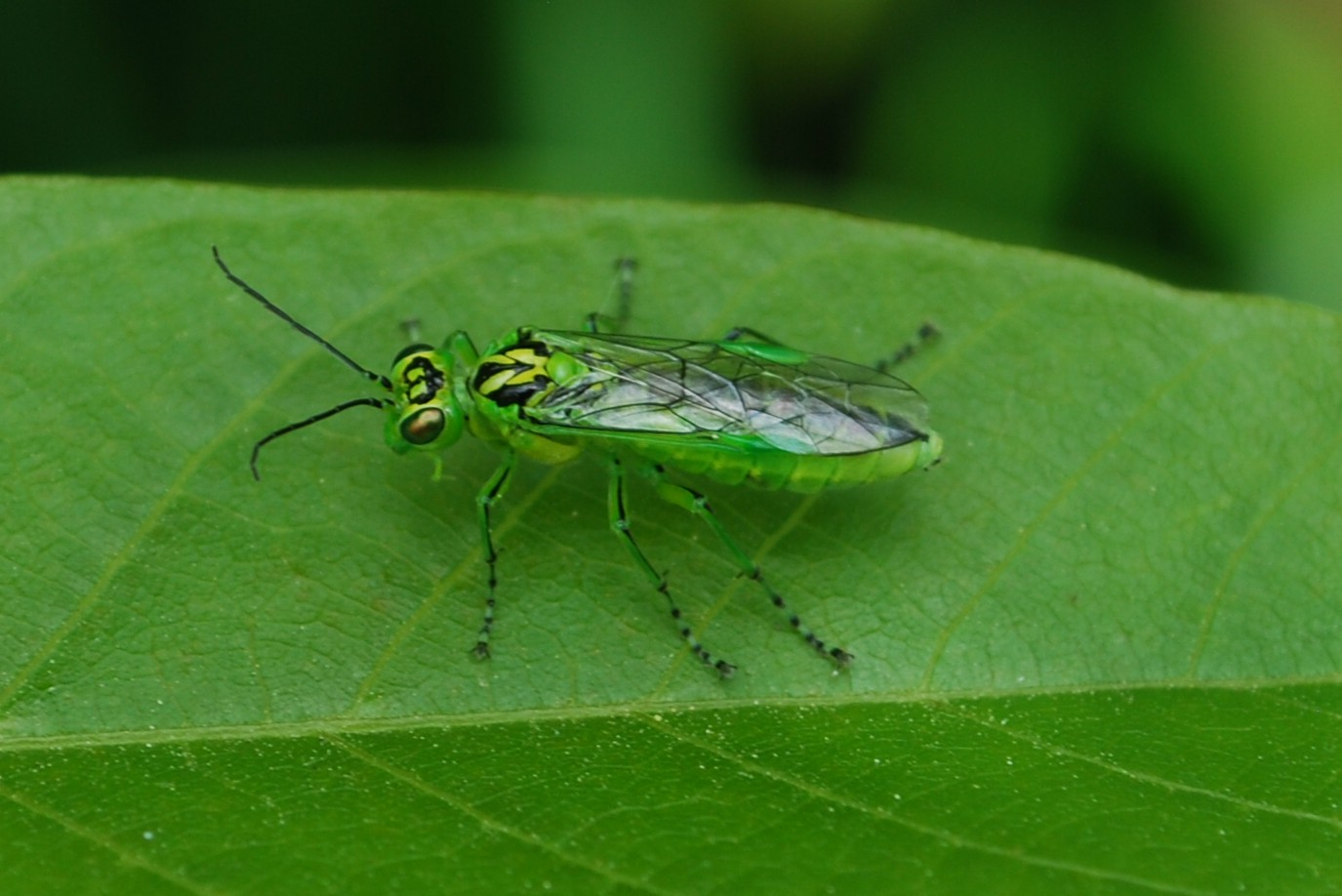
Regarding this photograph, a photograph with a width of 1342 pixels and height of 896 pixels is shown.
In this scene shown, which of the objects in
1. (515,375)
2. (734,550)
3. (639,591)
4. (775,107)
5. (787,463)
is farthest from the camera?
(775,107)

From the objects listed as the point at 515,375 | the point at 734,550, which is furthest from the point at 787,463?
the point at 515,375

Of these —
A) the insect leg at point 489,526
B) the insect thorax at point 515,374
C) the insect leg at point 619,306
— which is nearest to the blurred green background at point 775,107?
the insect leg at point 619,306

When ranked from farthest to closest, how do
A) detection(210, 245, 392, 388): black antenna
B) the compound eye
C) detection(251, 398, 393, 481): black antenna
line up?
the compound eye → detection(210, 245, 392, 388): black antenna → detection(251, 398, 393, 481): black antenna

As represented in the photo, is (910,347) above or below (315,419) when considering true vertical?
above

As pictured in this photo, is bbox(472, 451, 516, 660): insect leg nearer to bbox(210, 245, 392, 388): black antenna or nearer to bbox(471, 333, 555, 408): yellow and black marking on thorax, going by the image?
bbox(471, 333, 555, 408): yellow and black marking on thorax

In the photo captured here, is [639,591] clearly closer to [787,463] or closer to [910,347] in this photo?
[787,463]

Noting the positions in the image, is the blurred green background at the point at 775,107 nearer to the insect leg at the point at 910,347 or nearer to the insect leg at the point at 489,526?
the insect leg at the point at 910,347

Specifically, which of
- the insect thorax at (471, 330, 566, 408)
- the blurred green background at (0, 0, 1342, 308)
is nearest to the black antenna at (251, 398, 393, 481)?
the insect thorax at (471, 330, 566, 408)
